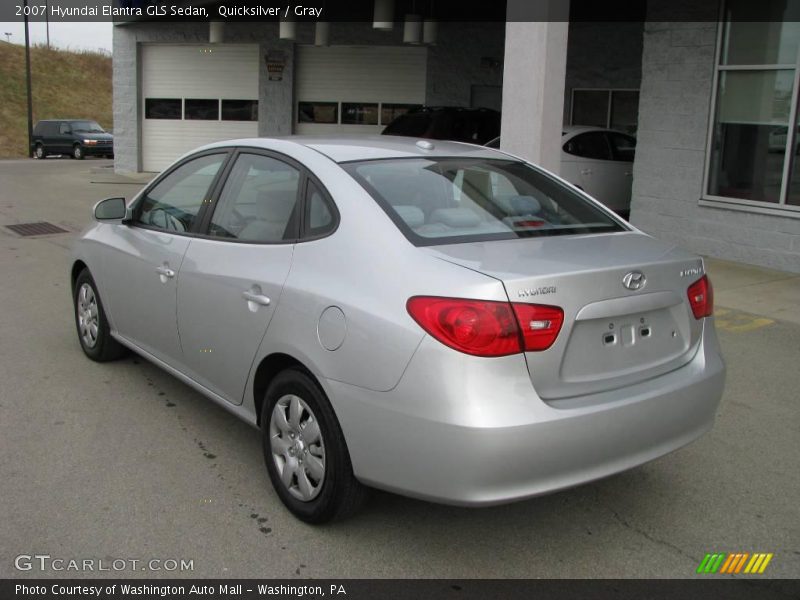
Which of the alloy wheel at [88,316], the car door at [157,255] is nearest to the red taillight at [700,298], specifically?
the car door at [157,255]

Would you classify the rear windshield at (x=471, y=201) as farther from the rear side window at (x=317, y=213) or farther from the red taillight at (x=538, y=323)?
the red taillight at (x=538, y=323)

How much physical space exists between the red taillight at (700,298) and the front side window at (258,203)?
1.74 metres

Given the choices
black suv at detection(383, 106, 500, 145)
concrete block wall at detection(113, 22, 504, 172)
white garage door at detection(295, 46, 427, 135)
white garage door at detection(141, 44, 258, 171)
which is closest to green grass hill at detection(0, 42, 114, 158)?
concrete block wall at detection(113, 22, 504, 172)

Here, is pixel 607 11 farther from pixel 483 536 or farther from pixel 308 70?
pixel 483 536

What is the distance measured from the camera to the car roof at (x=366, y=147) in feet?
13.0

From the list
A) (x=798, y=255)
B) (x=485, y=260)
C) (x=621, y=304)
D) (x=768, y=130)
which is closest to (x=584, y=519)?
(x=621, y=304)

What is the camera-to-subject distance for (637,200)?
11.3 meters

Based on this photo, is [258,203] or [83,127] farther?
[83,127]

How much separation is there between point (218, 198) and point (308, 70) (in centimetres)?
1761

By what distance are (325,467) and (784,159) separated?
8198 millimetres

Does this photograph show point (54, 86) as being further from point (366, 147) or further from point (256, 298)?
point (256, 298)

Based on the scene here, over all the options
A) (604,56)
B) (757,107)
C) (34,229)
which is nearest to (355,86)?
(604,56)

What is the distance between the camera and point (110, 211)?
16.7 feet
